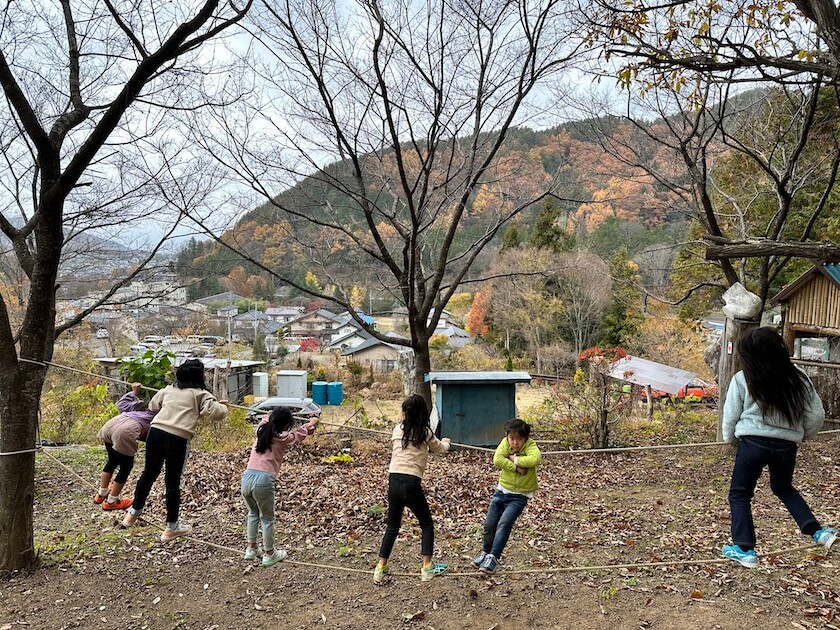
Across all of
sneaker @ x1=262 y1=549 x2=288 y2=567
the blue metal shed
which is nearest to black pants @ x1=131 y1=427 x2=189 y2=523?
sneaker @ x1=262 y1=549 x2=288 y2=567

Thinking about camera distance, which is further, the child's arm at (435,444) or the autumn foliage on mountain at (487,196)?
the autumn foliage on mountain at (487,196)

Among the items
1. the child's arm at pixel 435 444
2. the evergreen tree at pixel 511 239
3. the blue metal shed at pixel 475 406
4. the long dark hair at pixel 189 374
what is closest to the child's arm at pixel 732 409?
the child's arm at pixel 435 444

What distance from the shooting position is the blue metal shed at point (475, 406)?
10047 mm

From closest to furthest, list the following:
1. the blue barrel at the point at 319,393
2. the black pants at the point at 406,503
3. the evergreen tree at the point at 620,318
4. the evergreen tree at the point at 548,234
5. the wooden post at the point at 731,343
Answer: the black pants at the point at 406,503 < the wooden post at the point at 731,343 < the blue barrel at the point at 319,393 < the evergreen tree at the point at 620,318 < the evergreen tree at the point at 548,234

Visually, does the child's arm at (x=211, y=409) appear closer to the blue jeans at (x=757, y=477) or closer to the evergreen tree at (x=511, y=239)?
the blue jeans at (x=757, y=477)

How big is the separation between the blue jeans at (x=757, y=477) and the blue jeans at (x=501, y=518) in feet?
4.64

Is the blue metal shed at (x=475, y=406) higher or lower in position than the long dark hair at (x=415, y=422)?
lower

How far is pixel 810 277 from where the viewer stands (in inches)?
407

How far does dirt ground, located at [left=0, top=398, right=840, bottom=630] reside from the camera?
4625mm

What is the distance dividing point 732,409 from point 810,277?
8.42 m

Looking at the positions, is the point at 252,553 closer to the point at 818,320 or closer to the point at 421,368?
the point at 421,368

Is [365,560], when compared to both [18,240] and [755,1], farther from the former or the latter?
[755,1]

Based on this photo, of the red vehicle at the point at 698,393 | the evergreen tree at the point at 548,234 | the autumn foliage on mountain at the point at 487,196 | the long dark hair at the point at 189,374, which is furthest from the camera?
the evergreen tree at the point at 548,234

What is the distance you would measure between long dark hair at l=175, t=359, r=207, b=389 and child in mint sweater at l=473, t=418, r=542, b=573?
2389mm
